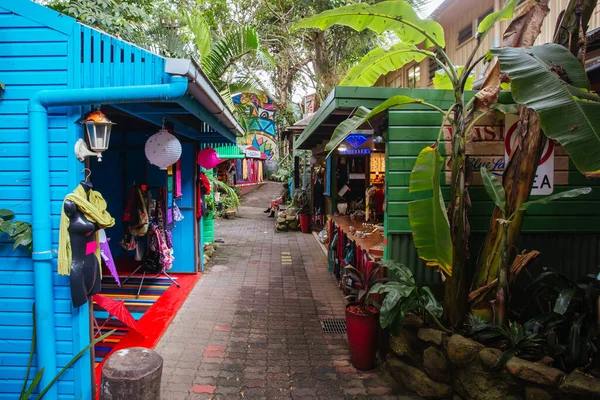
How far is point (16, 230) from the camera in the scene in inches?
136

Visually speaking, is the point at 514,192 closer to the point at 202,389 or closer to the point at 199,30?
the point at 202,389

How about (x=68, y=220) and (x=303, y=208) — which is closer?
(x=68, y=220)

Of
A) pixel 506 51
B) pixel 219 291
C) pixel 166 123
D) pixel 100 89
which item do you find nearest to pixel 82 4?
pixel 166 123

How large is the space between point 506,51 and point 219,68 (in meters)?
6.95

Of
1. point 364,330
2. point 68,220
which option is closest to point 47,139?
point 68,220

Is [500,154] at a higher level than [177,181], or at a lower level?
higher

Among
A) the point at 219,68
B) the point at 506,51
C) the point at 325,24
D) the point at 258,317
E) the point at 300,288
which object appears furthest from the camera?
the point at 219,68

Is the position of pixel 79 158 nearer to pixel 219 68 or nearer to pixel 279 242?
pixel 219 68

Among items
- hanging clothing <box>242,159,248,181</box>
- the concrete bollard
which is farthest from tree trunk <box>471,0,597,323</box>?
hanging clothing <box>242,159,248,181</box>

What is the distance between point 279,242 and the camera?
12414 mm

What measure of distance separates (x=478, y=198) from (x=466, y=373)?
1.93 metres

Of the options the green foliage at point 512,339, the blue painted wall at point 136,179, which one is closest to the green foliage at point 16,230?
the blue painted wall at point 136,179

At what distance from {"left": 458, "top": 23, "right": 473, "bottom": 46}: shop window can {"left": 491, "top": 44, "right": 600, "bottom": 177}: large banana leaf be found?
8.84 meters

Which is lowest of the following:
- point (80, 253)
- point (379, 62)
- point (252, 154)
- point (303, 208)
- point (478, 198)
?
point (303, 208)
